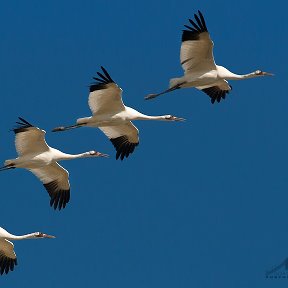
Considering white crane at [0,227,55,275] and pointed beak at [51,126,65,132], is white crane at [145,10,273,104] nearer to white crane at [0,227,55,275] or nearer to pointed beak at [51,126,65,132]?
pointed beak at [51,126,65,132]

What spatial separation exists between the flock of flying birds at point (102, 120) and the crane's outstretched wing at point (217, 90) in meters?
1.07

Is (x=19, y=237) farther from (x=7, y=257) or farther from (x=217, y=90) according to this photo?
(x=217, y=90)

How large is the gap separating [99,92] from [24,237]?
456 centimetres

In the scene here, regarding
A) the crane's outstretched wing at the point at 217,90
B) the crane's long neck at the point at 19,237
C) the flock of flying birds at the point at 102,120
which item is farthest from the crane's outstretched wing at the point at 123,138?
the crane's long neck at the point at 19,237

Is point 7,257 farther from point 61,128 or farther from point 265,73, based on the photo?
point 265,73

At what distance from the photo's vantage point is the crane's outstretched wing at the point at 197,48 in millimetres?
45812

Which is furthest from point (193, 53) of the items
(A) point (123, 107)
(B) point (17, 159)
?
(B) point (17, 159)

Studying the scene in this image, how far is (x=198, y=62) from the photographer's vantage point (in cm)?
4653

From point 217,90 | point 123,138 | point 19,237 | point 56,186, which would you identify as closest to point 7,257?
point 19,237

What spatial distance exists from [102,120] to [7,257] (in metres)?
4.60

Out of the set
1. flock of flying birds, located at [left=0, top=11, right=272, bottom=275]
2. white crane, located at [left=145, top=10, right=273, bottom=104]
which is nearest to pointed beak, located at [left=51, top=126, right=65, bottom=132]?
flock of flying birds, located at [left=0, top=11, right=272, bottom=275]

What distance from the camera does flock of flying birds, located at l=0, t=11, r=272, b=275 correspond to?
46.0m

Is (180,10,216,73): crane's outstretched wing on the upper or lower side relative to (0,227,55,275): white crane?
upper

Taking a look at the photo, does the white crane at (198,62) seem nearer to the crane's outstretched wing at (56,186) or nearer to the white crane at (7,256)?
the crane's outstretched wing at (56,186)
